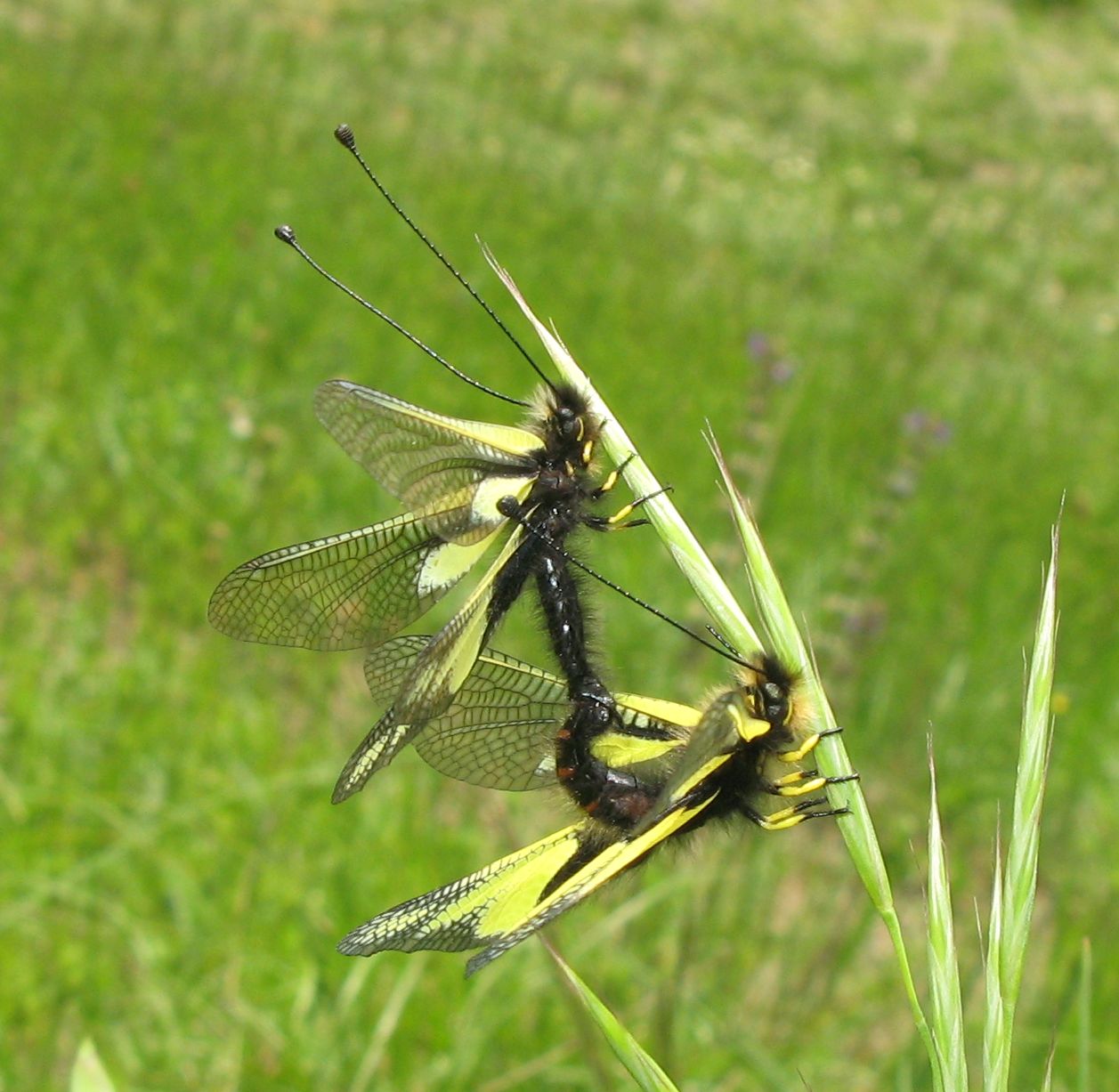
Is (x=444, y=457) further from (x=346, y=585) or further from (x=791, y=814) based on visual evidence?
(x=791, y=814)

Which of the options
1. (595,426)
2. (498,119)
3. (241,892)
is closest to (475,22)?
(498,119)

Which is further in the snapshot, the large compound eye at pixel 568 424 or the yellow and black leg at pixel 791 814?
the large compound eye at pixel 568 424

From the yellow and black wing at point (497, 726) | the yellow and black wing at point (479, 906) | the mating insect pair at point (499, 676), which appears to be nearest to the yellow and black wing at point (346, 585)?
the mating insect pair at point (499, 676)

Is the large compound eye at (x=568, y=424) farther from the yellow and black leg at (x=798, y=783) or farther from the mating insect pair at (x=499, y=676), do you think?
the yellow and black leg at (x=798, y=783)

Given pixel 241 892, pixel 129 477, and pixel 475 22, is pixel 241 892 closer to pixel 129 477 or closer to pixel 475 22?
pixel 129 477

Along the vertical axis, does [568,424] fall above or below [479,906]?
above

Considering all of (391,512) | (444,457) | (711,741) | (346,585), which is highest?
(711,741)

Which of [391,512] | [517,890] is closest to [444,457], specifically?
[517,890]

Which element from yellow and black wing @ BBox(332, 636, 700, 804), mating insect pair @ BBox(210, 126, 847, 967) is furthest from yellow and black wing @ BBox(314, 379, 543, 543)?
yellow and black wing @ BBox(332, 636, 700, 804)
